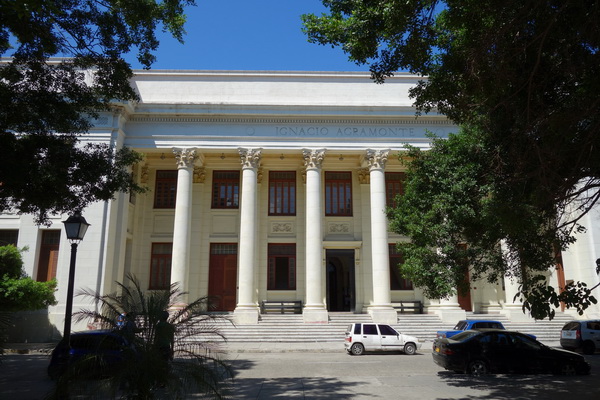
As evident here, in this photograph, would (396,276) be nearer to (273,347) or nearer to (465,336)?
(273,347)

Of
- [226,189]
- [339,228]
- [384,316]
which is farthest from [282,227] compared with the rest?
[384,316]

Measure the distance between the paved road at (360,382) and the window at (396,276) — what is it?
1113 cm

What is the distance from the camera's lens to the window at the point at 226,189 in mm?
28000

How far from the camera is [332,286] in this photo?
3105 centimetres

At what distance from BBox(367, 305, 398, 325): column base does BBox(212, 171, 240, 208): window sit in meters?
10.3

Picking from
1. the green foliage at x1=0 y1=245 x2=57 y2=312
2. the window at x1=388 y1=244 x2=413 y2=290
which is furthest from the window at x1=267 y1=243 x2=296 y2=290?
the green foliage at x1=0 y1=245 x2=57 y2=312

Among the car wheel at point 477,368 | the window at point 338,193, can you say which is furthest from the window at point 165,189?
the car wheel at point 477,368

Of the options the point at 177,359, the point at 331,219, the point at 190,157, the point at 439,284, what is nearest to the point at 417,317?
the point at 331,219

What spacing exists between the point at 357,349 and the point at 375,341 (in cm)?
78

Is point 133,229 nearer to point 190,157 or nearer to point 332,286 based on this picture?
point 190,157

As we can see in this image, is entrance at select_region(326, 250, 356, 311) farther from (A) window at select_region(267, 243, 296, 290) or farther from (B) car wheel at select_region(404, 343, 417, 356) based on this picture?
(B) car wheel at select_region(404, 343, 417, 356)

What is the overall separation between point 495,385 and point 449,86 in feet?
24.8

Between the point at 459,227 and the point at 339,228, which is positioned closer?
the point at 459,227

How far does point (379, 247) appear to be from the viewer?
24.2 m
